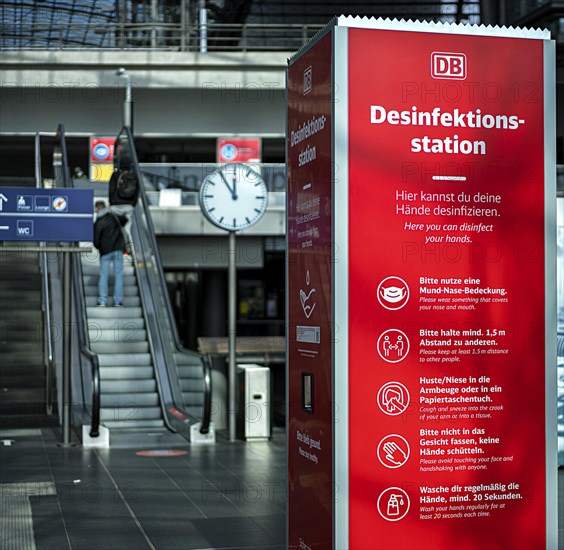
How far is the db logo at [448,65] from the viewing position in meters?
4.29

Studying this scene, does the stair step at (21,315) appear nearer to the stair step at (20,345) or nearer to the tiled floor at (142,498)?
the stair step at (20,345)

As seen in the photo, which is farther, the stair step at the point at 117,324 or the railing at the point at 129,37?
the railing at the point at 129,37

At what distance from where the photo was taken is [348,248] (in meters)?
4.19

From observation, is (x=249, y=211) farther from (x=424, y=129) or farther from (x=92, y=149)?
(x=92, y=149)

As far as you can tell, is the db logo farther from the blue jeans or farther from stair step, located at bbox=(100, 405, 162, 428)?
the blue jeans

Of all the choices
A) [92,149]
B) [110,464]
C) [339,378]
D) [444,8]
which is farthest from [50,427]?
[444,8]

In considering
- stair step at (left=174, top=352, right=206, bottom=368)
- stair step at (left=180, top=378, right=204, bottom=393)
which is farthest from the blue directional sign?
stair step at (left=180, top=378, right=204, bottom=393)

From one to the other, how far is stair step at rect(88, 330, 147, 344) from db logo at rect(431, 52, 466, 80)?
986cm

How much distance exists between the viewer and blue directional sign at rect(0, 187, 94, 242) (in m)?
10.6

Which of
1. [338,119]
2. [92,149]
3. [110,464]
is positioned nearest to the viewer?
[338,119]

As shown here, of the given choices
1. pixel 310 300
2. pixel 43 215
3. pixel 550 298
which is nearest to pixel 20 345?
pixel 43 215

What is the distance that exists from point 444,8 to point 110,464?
87.3ft

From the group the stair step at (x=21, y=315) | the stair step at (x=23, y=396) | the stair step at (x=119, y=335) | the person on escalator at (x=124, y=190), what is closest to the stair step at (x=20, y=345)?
the stair step at (x=21, y=315)

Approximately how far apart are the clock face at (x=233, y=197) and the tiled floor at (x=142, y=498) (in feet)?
8.29
